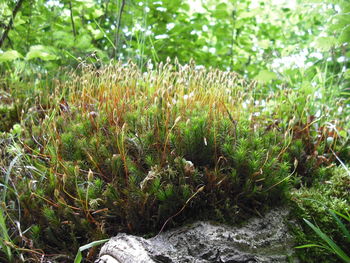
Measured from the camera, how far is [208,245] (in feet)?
5.75

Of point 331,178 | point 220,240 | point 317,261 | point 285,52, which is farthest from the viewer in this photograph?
point 285,52

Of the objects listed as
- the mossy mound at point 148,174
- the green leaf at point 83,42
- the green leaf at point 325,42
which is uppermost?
the green leaf at point 325,42

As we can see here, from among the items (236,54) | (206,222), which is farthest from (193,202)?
(236,54)

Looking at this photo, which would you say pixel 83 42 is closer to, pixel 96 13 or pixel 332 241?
pixel 96 13

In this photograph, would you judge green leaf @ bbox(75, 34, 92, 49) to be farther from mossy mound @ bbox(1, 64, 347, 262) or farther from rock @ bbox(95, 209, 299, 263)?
rock @ bbox(95, 209, 299, 263)

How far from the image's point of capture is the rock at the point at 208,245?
1.68 meters

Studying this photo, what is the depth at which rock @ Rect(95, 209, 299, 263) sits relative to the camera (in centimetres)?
168

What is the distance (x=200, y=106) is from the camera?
7.95 feet

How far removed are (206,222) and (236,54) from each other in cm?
411

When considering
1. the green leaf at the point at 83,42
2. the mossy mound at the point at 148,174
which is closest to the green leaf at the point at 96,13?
the green leaf at the point at 83,42

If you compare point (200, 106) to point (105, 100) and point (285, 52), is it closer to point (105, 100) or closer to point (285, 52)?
point (105, 100)

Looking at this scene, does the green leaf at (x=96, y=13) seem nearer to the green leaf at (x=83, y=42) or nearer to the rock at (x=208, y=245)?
the green leaf at (x=83, y=42)

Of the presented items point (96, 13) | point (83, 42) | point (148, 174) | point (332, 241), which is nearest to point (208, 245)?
point (148, 174)

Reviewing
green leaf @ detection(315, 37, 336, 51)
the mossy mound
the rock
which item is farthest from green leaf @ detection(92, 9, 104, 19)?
the rock
